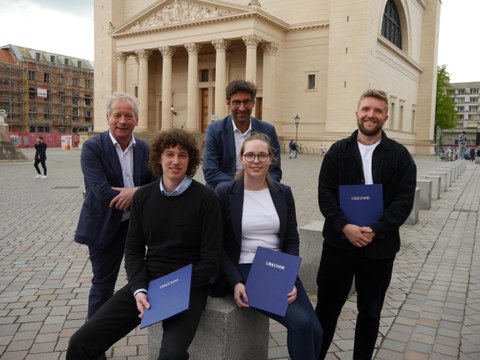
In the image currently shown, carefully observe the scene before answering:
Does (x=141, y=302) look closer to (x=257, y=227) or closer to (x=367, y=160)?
(x=257, y=227)

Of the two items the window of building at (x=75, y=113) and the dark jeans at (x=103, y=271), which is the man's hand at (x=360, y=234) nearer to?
the dark jeans at (x=103, y=271)

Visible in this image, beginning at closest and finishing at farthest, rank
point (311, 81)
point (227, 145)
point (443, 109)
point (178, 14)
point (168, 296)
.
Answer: point (168, 296), point (227, 145), point (311, 81), point (178, 14), point (443, 109)

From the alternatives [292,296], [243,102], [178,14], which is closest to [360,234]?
[292,296]

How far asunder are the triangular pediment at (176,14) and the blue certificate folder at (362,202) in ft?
125

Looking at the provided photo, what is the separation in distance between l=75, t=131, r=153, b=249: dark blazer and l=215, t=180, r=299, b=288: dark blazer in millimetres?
978

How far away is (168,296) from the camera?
2.93 metres

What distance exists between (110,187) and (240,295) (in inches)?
56.5

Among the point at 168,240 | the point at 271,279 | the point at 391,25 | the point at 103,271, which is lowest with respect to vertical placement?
the point at 103,271

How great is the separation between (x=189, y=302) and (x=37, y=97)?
265ft

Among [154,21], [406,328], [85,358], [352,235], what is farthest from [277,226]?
[154,21]

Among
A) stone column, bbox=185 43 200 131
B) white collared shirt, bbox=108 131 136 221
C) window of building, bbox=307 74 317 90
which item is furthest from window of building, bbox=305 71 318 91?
white collared shirt, bbox=108 131 136 221

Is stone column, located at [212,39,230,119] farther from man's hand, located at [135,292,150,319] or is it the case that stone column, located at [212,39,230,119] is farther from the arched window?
man's hand, located at [135,292,150,319]

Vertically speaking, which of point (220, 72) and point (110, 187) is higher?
point (220, 72)

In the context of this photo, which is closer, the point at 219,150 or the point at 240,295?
the point at 240,295
